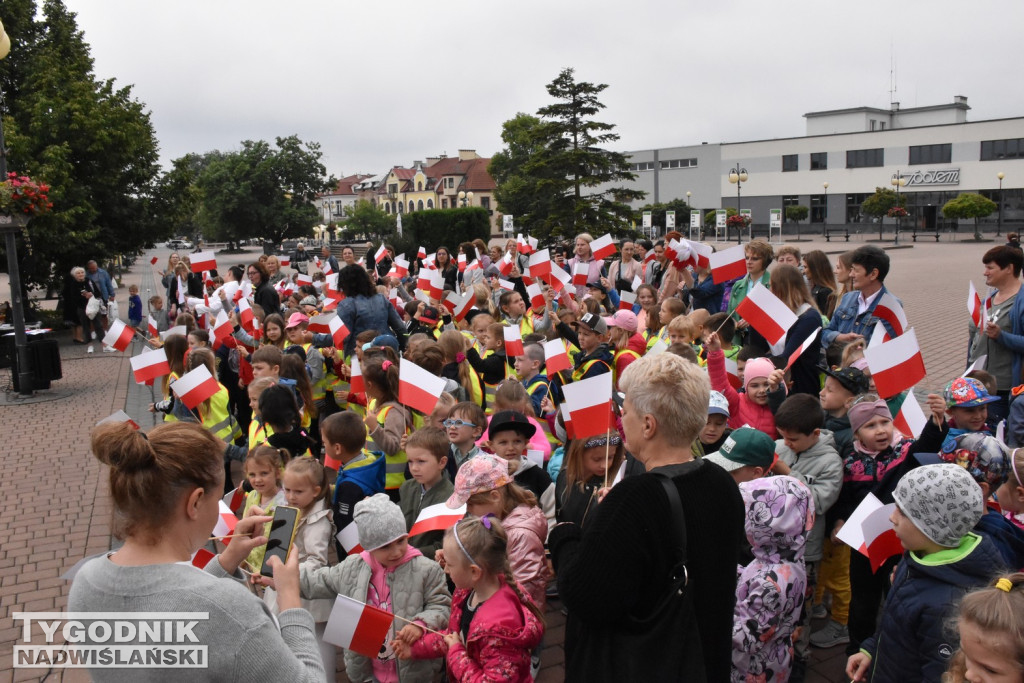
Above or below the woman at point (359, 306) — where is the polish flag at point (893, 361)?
below

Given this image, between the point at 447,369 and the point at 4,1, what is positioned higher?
the point at 4,1

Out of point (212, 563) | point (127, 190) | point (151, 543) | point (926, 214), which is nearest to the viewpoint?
point (151, 543)

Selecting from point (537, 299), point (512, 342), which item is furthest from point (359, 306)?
point (537, 299)

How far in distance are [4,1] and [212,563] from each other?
2251 cm

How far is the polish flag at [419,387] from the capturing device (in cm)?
513

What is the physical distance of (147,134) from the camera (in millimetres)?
21312

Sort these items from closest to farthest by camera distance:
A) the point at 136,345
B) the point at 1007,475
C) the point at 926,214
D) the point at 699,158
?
the point at 1007,475 < the point at 136,345 < the point at 926,214 < the point at 699,158

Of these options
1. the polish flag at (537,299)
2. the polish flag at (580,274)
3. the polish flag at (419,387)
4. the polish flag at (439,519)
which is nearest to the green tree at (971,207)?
the polish flag at (580,274)

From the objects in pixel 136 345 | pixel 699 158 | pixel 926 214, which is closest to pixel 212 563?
pixel 136 345

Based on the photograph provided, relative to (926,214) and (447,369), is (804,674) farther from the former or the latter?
(926,214)

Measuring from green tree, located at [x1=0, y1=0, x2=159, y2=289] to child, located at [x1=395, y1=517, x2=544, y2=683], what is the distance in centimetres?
1691

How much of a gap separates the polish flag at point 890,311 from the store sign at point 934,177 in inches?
2719

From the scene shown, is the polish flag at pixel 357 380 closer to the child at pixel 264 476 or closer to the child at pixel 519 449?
the child at pixel 264 476

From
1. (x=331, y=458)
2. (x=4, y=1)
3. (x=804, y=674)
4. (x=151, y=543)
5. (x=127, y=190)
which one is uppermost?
(x=4, y=1)
